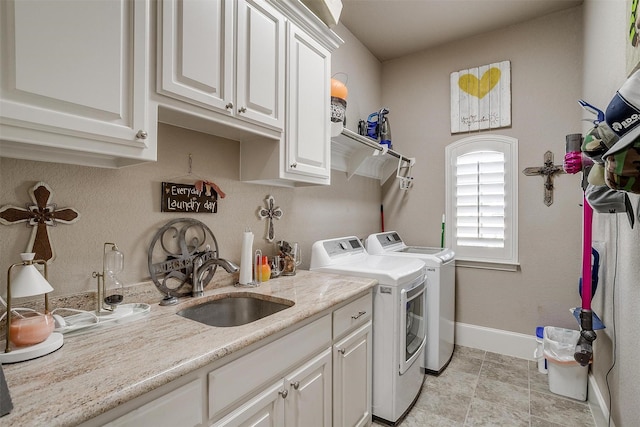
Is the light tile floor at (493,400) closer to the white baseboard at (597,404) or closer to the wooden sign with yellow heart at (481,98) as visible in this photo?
the white baseboard at (597,404)

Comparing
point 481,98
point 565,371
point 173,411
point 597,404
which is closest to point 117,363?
point 173,411

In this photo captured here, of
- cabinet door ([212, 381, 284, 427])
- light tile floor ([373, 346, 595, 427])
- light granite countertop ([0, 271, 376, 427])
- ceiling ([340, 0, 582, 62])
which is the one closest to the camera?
light granite countertop ([0, 271, 376, 427])

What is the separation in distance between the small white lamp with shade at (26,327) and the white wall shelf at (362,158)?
5.88 ft

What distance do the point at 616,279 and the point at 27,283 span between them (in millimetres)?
2509

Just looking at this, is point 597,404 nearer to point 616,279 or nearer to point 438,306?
point 616,279

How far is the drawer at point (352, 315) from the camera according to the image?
1.54m

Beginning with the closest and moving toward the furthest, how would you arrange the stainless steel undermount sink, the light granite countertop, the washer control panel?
the light granite countertop → the stainless steel undermount sink → the washer control panel

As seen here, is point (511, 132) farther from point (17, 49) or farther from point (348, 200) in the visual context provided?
point (17, 49)

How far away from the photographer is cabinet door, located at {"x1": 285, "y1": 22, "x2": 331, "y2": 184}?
1694 millimetres

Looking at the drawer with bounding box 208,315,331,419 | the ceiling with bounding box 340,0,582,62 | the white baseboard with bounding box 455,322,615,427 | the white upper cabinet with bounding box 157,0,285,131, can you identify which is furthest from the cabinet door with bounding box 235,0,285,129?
the white baseboard with bounding box 455,322,615,427

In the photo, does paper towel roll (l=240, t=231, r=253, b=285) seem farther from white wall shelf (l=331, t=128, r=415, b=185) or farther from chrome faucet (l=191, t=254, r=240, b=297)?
white wall shelf (l=331, t=128, r=415, b=185)

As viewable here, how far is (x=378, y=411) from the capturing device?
193 centimetres

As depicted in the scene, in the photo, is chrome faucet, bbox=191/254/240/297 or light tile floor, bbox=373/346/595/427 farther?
light tile floor, bbox=373/346/595/427

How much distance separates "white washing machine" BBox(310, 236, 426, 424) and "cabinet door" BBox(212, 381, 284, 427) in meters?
0.87
